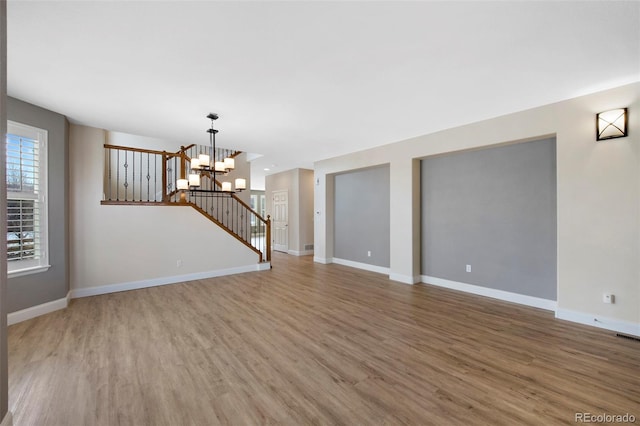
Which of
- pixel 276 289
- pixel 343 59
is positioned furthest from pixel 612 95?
pixel 276 289

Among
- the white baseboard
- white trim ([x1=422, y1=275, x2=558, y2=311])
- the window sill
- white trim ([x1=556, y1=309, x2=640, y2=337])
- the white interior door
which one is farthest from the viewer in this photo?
the white interior door

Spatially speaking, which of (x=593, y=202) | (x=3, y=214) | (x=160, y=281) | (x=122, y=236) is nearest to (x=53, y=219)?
(x=122, y=236)

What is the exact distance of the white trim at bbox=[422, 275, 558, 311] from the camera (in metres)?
3.83

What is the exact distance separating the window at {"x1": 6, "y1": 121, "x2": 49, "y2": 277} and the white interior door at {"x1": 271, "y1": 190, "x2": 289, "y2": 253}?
242 inches

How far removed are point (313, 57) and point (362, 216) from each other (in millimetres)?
4603

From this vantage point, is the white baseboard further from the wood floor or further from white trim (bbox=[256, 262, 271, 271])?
white trim (bbox=[256, 262, 271, 271])

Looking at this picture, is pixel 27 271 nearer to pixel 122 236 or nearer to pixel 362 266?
pixel 122 236

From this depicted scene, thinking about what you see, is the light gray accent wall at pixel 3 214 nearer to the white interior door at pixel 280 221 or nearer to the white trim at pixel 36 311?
the white trim at pixel 36 311

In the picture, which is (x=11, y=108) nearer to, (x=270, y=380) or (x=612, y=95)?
(x=270, y=380)

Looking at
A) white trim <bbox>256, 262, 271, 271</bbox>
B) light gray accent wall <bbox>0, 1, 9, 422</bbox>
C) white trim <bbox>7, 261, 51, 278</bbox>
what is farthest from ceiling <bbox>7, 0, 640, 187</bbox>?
white trim <bbox>256, 262, 271, 271</bbox>

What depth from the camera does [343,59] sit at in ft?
8.14

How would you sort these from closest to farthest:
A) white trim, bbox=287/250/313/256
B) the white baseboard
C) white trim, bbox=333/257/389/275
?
the white baseboard < white trim, bbox=333/257/389/275 < white trim, bbox=287/250/313/256

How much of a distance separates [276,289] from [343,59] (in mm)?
3881

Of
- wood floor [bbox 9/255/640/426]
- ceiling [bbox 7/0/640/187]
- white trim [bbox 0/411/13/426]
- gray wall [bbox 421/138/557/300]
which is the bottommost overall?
wood floor [bbox 9/255/640/426]
